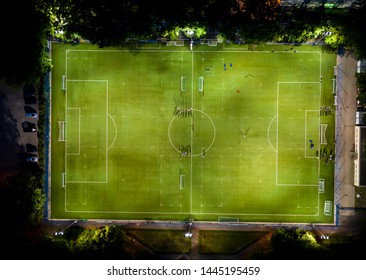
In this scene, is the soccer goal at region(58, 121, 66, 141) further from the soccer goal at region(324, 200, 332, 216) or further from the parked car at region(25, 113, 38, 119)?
the soccer goal at region(324, 200, 332, 216)

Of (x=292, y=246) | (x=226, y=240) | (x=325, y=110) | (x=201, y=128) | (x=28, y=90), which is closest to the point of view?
(x=292, y=246)

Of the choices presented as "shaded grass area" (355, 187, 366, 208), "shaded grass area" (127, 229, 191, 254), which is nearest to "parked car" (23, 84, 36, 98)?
"shaded grass area" (127, 229, 191, 254)

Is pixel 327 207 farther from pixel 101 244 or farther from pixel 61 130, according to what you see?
pixel 61 130

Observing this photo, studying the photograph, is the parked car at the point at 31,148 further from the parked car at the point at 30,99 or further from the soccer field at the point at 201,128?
the parked car at the point at 30,99

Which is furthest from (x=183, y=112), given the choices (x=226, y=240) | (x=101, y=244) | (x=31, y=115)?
(x=31, y=115)

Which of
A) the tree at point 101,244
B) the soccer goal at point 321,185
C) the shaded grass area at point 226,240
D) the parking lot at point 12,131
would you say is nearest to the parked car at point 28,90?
the parking lot at point 12,131

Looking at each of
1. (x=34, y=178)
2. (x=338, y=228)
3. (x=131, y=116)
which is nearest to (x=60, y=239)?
(x=34, y=178)

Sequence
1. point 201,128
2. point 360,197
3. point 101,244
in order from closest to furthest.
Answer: point 101,244, point 201,128, point 360,197
